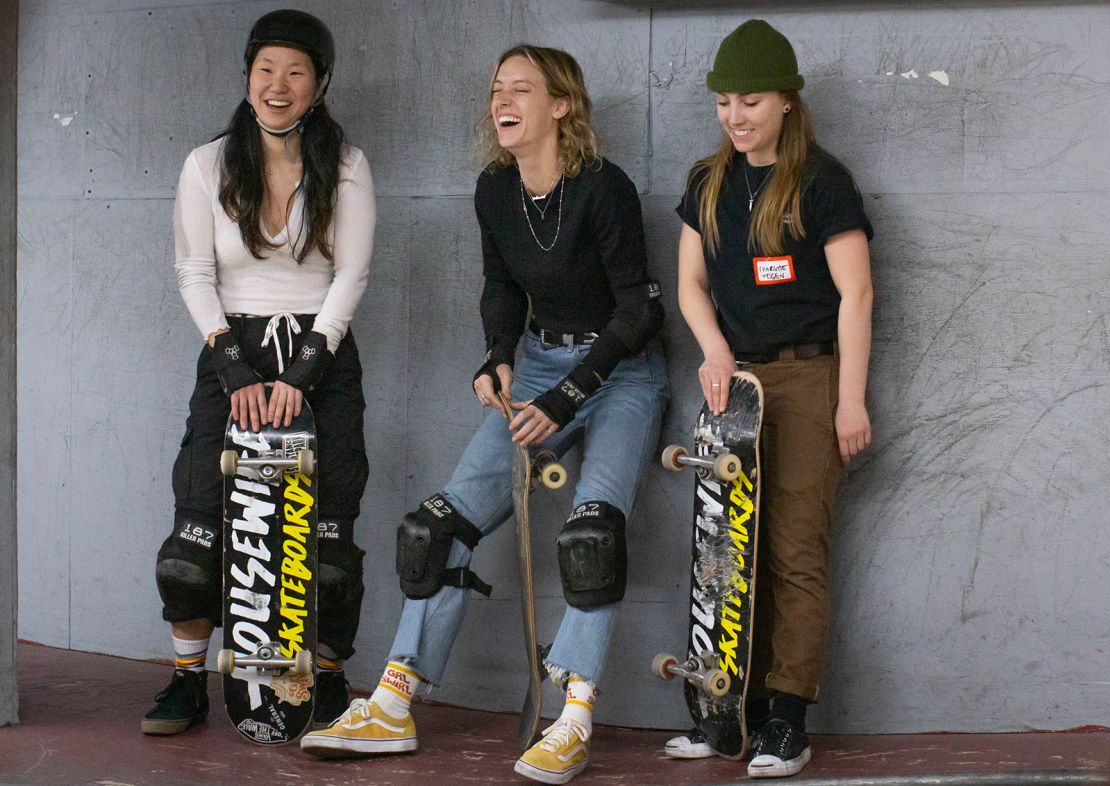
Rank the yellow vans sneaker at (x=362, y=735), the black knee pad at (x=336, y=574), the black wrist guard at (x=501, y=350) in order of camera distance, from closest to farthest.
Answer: the yellow vans sneaker at (x=362, y=735), the black knee pad at (x=336, y=574), the black wrist guard at (x=501, y=350)

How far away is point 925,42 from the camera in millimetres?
2812

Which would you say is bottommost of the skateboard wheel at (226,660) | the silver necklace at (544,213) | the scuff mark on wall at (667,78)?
the skateboard wheel at (226,660)

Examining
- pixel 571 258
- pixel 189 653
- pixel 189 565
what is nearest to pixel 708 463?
pixel 571 258

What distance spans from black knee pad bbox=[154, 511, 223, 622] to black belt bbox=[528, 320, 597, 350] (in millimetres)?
833

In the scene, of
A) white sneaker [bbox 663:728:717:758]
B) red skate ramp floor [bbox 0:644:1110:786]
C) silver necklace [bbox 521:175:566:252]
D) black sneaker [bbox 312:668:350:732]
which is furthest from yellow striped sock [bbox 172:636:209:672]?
silver necklace [bbox 521:175:566:252]

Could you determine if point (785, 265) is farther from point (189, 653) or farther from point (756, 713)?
point (189, 653)

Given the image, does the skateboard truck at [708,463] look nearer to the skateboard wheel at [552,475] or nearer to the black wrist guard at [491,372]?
the skateboard wheel at [552,475]

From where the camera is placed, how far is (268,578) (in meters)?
2.70

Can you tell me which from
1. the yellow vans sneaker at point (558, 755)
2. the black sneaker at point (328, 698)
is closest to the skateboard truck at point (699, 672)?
the yellow vans sneaker at point (558, 755)

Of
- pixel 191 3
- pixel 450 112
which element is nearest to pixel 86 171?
pixel 191 3

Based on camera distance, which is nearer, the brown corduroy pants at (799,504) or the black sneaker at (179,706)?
the brown corduroy pants at (799,504)

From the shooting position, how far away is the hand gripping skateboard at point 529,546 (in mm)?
2645

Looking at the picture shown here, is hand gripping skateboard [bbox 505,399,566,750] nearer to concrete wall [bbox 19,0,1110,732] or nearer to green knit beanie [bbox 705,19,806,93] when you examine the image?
concrete wall [bbox 19,0,1110,732]

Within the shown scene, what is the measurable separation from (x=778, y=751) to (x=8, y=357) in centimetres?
187
